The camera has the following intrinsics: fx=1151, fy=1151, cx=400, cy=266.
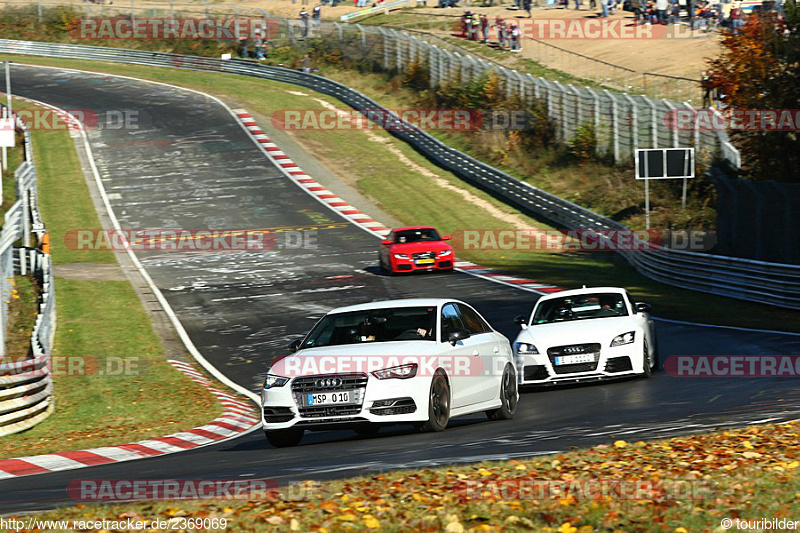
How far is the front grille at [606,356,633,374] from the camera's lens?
628 inches

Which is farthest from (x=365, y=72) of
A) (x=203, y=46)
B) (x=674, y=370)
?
(x=674, y=370)

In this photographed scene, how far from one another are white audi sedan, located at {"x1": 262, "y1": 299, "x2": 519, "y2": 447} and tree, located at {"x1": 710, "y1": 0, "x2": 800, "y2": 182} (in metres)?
25.7

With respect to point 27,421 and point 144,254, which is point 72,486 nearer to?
point 27,421

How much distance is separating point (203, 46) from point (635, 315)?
198ft

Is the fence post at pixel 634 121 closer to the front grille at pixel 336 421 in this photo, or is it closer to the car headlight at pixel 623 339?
the car headlight at pixel 623 339

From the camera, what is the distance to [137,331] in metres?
24.4

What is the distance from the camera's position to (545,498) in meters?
7.54

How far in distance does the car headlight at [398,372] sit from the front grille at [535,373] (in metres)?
4.74

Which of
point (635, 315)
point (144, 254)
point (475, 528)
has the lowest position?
point (144, 254)
